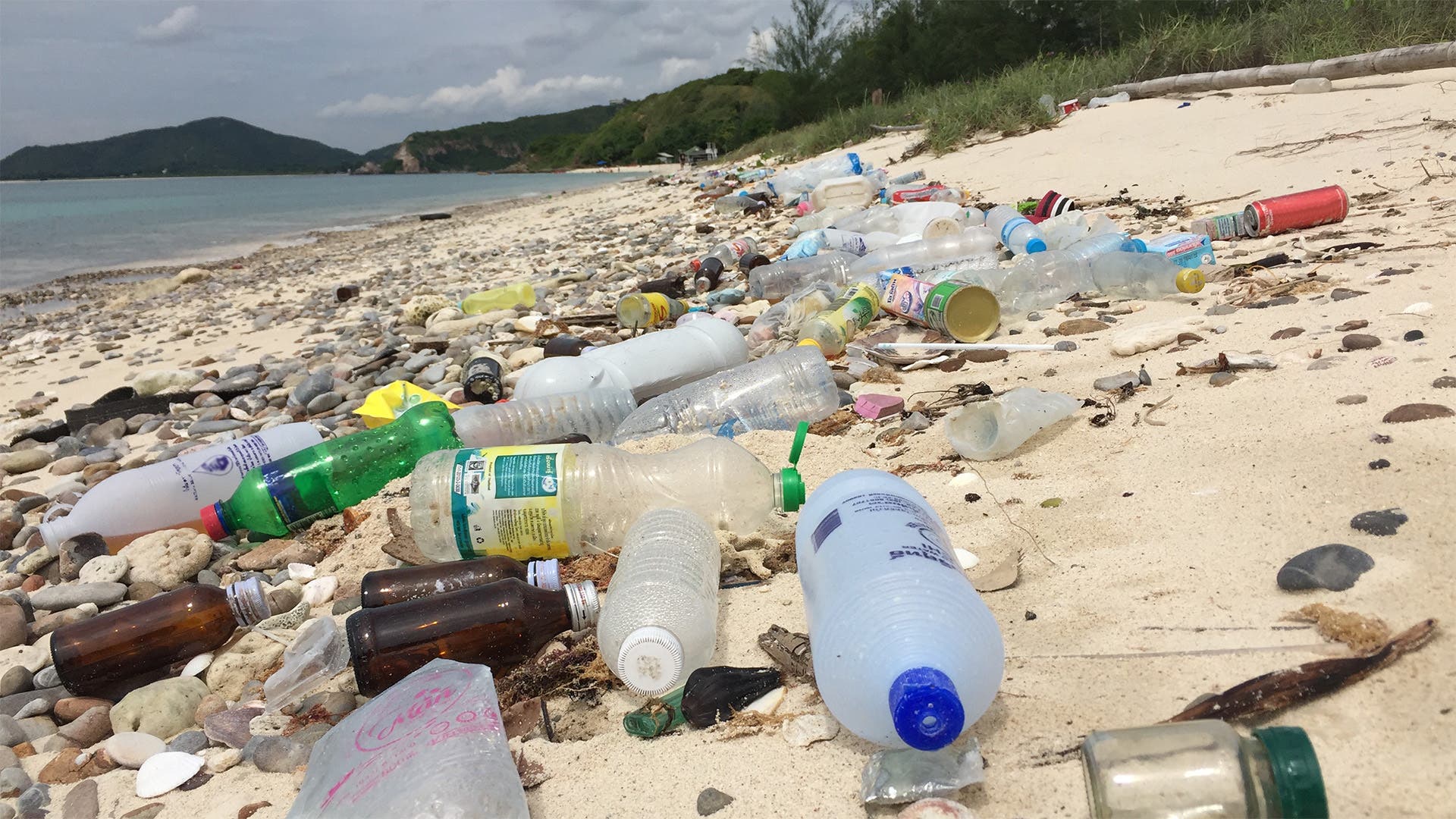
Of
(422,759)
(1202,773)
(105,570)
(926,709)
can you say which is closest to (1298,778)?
(1202,773)

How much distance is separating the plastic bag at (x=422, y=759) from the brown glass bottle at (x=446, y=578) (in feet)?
1.34

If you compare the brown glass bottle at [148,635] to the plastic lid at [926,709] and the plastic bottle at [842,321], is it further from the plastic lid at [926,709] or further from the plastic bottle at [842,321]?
the plastic bottle at [842,321]

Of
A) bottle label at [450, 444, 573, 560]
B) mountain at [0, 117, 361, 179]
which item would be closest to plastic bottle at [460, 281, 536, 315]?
bottle label at [450, 444, 573, 560]

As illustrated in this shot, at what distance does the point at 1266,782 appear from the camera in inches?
39.8

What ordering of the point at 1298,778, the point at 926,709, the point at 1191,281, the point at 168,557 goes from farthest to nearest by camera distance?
the point at 1191,281 → the point at 168,557 → the point at 926,709 → the point at 1298,778

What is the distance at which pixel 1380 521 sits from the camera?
5.11 feet

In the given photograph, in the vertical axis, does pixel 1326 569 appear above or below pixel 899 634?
below

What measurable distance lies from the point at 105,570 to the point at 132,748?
102cm

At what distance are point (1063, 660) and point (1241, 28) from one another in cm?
1035

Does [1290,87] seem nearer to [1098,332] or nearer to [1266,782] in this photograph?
[1098,332]

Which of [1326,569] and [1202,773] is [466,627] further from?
[1326,569]

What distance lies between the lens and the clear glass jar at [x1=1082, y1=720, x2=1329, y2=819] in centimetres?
98

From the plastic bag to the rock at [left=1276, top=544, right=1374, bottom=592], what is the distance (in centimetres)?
137

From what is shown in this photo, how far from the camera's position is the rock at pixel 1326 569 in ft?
4.73
